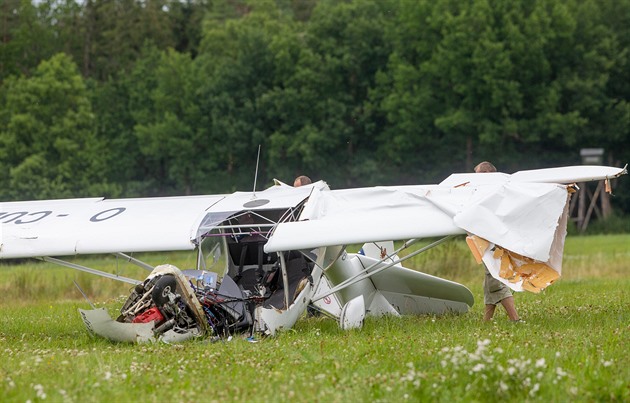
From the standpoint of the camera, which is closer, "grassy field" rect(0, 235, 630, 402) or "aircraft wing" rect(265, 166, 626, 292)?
"grassy field" rect(0, 235, 630, 402)

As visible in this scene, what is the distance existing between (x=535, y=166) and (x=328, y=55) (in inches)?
528

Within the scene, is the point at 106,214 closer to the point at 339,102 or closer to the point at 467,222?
the point at 467,222

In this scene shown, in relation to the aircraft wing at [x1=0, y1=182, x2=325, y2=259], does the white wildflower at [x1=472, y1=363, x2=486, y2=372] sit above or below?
below

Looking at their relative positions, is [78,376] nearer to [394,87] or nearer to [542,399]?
[542,399]

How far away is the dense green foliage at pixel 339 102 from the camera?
5675 cm

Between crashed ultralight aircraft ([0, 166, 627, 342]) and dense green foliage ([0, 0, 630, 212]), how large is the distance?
42.1m

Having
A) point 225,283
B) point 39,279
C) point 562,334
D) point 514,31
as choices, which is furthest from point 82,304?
point 514,31

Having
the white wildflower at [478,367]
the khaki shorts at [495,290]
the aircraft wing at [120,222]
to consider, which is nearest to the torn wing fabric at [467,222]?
the khaki shorts at [495,290]

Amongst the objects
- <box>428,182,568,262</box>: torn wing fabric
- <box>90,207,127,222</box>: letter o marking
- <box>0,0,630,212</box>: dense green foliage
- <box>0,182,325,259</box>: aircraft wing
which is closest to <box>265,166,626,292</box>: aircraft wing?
<box>428,182,568,262</box>: torn wing fabric

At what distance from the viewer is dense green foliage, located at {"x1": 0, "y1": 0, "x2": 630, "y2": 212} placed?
→ 56750 mm

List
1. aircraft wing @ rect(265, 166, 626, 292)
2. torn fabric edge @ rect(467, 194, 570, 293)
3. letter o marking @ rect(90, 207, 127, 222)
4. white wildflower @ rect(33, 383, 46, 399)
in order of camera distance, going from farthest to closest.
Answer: letter o marking @ rect(90, 207, 127, 222) → aircraft wing @ rect(265, 166, 626, 292) → torn fabric edge @ rect(467, 194, 570, 293) → white wildflower @ rect(33, 383, 46, 399)

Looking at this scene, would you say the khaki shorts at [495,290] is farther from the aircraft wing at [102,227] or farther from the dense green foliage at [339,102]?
the dense green foliage at [339,102]

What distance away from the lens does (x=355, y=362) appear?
985cm

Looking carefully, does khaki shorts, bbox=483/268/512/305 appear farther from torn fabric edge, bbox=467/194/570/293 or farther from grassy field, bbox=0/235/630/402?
torn fabric edge, bbox=467/194/570/293
